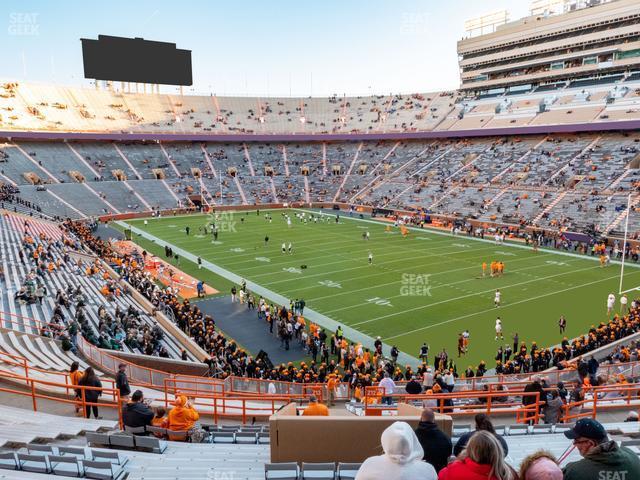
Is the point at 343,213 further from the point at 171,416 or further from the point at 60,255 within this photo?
the point at 171,416

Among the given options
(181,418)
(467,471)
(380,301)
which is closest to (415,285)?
(380,301)

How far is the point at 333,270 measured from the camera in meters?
29.7

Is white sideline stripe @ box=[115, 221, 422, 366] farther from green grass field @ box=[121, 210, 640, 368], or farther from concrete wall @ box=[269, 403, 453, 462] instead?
concrete wall @ box=[269, 403, 453, 462]

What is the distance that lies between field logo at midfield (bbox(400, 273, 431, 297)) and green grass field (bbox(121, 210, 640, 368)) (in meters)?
0.05

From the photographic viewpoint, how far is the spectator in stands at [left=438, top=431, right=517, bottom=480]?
9.69 ft

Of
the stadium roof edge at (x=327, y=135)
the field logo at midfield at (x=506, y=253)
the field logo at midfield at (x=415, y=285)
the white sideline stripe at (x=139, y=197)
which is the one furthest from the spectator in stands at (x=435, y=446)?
the white sideline stripe at (x=139, y=197)

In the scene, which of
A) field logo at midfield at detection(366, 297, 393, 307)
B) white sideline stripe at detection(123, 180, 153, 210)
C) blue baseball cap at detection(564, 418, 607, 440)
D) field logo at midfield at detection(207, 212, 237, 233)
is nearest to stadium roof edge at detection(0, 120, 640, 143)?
white sideline stripe at detection(123, 180, 153, 210)

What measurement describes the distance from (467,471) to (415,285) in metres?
23.7

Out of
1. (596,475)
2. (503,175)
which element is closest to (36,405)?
(596,475)

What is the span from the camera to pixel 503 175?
52000mm

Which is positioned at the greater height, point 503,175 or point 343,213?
point 503,175

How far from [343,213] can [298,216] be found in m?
7.23

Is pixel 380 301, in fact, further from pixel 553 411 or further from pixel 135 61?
pixel 135 61

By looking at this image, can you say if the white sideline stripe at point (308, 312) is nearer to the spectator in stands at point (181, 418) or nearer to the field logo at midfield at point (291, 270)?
the field logo at midfield at point (291, 270)
